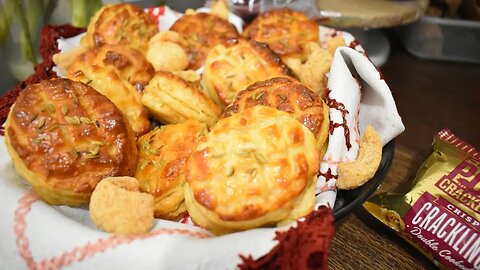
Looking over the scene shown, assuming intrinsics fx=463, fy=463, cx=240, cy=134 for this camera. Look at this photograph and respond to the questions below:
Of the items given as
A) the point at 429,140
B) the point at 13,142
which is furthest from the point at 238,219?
the point at 429,140

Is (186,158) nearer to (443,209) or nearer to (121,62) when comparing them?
(121,62)

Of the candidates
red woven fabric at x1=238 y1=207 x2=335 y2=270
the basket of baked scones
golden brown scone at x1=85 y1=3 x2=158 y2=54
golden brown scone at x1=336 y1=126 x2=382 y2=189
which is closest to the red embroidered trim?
the basket of baked scones

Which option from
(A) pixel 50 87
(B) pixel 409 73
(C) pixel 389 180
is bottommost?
(B) pixel 409 73

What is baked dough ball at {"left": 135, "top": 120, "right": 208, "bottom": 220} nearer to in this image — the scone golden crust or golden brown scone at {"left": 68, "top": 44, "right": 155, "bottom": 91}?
golden brown scone at {"left": 68, "top": 44, "right": 155, "bottom": 91}

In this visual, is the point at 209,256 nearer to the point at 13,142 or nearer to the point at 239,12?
the point at 13,142

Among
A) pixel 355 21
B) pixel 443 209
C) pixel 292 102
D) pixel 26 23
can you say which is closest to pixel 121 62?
pixel 292 102

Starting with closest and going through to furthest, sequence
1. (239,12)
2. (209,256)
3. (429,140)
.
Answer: (209,256) < (429,140) < (239,12)
